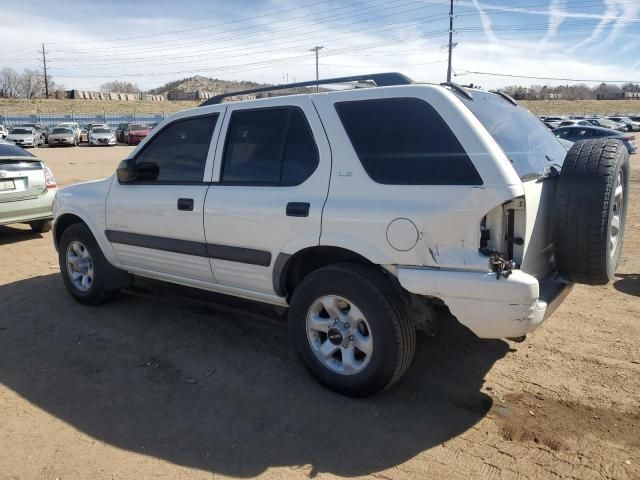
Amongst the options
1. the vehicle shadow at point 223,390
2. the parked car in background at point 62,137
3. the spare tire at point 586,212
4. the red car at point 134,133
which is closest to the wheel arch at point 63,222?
the vehicle shadow at point 223,390

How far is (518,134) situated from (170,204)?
8.40ft

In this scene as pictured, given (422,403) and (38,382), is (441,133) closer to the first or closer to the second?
(422,403)

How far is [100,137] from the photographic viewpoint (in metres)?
35.0

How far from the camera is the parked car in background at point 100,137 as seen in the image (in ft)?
115

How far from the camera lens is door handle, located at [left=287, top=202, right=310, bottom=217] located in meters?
3.31

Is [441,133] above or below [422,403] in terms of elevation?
above

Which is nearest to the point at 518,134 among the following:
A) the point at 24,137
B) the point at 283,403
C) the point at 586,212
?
the point at 586,212

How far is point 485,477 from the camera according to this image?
2592 mm

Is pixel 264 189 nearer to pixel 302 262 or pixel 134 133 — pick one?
pixel 302 262

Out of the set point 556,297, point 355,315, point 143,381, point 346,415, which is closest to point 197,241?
point 143,381

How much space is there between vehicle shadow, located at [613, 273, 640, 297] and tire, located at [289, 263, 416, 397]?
10.00 ft

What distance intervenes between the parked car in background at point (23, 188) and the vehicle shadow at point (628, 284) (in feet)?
24.9

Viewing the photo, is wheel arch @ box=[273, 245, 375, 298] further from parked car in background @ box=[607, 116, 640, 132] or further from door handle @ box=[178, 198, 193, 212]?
parked car in background @ box=[607, 116, 640, 132]

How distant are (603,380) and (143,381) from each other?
3.09m
